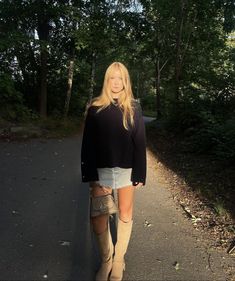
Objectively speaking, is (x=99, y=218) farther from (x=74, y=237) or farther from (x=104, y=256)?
(x=74, y=237)

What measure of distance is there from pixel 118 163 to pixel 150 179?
5.12 metres

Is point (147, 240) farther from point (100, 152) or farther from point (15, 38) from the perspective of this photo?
point (15, 38)

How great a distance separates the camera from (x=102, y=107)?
12.1 feet

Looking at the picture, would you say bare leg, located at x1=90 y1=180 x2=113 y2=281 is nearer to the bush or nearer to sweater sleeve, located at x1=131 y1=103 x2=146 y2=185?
sweater sleeve, located at x1=131 y1=103 x2=146 y2=185

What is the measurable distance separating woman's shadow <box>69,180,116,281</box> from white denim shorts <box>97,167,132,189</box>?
3.38 ft

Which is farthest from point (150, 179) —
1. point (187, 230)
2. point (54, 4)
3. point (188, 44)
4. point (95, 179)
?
point (188, 44)

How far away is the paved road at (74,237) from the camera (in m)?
4.21

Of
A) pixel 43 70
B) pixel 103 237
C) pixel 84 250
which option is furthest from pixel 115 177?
pixel 43 70

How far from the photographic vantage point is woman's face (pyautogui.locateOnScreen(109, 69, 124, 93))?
3680 mm

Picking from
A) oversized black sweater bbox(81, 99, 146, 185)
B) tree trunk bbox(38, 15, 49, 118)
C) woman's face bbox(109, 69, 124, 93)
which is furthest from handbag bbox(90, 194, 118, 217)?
tree trunk bbox(38, 15, 49, 118)

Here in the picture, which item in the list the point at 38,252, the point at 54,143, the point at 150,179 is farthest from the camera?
the point at 54,143

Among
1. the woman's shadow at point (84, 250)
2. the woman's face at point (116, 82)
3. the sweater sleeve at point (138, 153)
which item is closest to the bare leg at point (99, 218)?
the sweater sleeve at point (138, 153)

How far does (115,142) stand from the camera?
371 centimetres

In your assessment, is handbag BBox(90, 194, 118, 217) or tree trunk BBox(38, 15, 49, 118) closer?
handbag BBox(90, 194, 118, 217)
